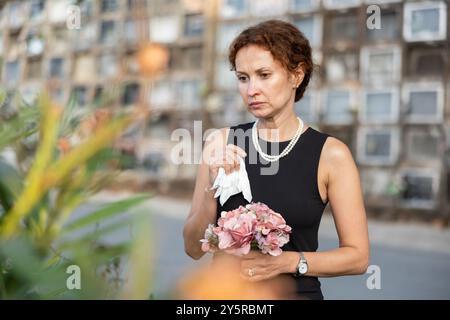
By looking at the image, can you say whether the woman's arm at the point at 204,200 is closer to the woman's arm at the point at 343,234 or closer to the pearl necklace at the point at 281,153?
the pearl necklace at the point at 281,153

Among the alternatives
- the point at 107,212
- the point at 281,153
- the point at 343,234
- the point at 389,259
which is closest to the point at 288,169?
the point at 281,153

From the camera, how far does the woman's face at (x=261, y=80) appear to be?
912 mm

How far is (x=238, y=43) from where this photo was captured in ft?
3.07

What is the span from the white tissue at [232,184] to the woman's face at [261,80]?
0.09 metres

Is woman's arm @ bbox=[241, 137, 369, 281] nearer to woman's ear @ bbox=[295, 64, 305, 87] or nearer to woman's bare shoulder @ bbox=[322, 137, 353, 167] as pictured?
woman's bare shoulder @ bbox=[322, 137, 353, 167]

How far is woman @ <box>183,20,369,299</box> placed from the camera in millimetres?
900

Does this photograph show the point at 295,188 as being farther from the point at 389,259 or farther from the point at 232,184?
the point at 389,259

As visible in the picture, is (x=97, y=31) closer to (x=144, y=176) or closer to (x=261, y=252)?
(x=144, y=176)

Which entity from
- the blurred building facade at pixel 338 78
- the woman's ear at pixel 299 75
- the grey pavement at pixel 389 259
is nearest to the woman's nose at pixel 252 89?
the woman's ear at pixel 299 75

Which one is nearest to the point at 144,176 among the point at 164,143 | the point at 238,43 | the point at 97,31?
the point at 164,143

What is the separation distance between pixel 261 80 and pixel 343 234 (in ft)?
0.84

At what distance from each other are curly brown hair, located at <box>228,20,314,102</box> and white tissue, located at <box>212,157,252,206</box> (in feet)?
0.57

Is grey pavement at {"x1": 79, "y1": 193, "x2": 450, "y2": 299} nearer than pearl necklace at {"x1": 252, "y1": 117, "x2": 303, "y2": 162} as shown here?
No

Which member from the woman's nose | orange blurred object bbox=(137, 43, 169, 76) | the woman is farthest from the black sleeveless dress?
orange blurred object bbox=(137, 43, 169, 76)
